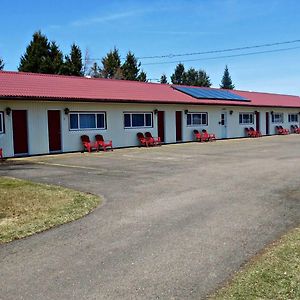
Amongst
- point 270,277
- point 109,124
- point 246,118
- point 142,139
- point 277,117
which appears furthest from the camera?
point 277,117

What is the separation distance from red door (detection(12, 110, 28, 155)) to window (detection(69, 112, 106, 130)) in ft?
9.00

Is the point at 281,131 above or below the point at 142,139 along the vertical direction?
above

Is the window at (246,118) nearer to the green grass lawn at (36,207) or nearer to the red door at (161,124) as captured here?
the red door at (161,124)

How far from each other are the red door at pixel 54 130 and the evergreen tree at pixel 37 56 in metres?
31.7

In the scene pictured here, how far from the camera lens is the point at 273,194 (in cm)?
927

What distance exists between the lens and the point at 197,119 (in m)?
30.0

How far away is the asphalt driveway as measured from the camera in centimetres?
439

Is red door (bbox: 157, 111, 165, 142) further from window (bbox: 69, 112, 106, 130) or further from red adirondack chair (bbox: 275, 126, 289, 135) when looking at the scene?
red adirondack chair (bbox: 275, 126, 289, 135)

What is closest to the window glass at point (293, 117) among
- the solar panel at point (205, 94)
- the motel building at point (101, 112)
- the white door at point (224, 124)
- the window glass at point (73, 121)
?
the motel building at point (101, 112)

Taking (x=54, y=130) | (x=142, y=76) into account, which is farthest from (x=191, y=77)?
(x=54, y=130)

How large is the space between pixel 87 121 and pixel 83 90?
2.30 metres

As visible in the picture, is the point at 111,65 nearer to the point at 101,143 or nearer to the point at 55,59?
the point at 55,59

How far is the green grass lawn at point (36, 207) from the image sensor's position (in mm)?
6715

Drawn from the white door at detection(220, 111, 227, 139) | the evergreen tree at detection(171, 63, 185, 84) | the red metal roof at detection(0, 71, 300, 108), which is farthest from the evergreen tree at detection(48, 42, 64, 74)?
the evergreen tree at detection(171, 63, 185, 84)
